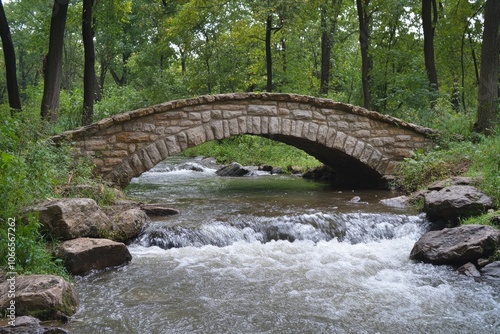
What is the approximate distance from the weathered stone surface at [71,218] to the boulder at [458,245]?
147 inches

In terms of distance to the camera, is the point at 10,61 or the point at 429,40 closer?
the point at 10,61

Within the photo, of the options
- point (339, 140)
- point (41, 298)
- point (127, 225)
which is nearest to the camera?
point (41, 298)

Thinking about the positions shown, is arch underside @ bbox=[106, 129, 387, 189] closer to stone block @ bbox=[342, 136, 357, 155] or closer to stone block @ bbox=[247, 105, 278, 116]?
stone block @ bbox=[342, 136, 357, 155]

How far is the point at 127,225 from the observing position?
6504mm

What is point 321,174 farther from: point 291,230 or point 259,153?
point 291,230

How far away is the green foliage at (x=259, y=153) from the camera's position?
16094 mm

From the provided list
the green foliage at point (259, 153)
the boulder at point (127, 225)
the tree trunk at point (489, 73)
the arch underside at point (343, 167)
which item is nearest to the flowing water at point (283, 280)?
the boulder at point (127, 225)

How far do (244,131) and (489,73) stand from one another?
17.4ft

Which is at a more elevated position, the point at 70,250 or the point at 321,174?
the point at 321,174

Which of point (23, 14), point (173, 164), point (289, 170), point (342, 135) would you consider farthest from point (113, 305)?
point (23, 14)

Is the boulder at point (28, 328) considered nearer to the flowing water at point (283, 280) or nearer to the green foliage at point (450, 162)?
the flowing water at point (283, 280)

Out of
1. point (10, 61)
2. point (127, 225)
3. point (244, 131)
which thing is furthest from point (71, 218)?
point (10, 61)

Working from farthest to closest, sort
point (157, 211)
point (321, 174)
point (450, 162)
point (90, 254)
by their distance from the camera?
point (321, 174), point (450, 162), point (157, 211), point (90, 254)

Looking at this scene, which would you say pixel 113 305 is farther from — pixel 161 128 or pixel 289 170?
pixel 289 170
